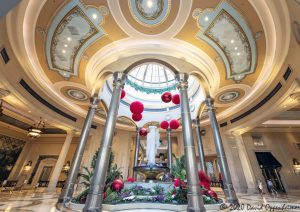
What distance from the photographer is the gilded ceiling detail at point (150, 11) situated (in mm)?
5141

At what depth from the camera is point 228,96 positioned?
9.76 metres

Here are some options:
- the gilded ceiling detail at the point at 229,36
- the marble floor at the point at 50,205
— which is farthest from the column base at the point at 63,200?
the gilded ceiling detail at the point at 229,36

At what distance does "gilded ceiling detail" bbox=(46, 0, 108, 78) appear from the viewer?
5262 mm

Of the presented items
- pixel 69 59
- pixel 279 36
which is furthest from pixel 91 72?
pixel 279 36

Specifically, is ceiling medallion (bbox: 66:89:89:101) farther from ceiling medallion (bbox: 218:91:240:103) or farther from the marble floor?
ceiling medallion (bbox: 218:91:240:103)

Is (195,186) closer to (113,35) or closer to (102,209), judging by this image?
(102,209)

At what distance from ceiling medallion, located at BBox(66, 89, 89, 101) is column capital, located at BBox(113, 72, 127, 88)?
4605mm

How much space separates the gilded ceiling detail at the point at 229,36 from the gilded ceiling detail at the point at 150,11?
1095 millimetres

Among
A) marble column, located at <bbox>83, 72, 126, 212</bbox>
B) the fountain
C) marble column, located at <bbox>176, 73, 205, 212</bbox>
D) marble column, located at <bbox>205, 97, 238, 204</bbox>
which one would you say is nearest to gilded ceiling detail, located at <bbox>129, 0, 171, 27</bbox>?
marble column, located at <bbox>176, 73, 205, 212</bbox>

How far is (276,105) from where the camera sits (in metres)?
7.94

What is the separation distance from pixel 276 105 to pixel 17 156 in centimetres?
2126

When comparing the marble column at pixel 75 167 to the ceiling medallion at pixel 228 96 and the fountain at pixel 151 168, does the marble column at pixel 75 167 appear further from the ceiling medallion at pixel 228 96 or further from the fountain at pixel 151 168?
the ceiling medallion at pixel 228 96

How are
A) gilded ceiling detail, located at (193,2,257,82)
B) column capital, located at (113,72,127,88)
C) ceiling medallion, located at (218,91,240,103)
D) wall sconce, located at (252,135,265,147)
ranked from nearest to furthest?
gilded ceiling detail, located at (193,2,257,82), column capital, located at (113,72,127,88), ceiling medallion, located at (218,91,240,103), wall sconce, located at (252,135,265,147)

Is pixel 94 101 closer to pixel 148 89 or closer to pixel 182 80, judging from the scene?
pixel 182 80
